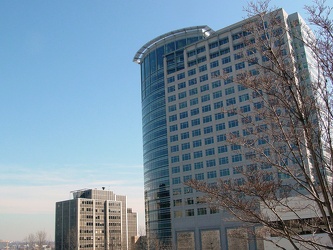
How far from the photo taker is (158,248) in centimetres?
8562

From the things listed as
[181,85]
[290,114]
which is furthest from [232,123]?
[290,114]

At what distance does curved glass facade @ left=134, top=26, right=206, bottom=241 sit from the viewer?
99.4m

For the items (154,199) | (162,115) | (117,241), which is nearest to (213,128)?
(162,115)

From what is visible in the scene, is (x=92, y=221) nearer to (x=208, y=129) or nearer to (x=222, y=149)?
(x=208, y=129)

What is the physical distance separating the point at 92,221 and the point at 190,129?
91.2 meters

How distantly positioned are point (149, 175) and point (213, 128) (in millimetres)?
28376

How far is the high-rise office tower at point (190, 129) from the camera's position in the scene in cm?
8450

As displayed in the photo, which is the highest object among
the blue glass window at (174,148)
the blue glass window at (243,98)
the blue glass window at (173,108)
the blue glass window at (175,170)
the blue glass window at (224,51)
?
the blue glass window at (224,51)

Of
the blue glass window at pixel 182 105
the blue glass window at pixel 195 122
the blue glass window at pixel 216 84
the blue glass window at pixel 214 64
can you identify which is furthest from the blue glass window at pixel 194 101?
the blue glass window at pixel 214 64

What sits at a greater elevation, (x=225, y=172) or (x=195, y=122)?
(x=195, y=122)

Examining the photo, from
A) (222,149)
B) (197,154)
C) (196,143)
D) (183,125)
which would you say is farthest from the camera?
(183,125)

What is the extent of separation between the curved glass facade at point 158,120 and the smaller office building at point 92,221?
56.1 meters

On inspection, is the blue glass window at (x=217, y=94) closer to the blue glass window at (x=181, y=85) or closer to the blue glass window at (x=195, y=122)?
the blue glass window at (x=195, y=122)

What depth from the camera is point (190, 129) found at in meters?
92.2
